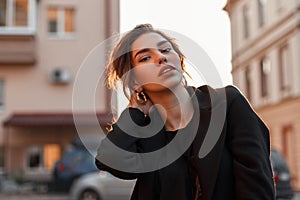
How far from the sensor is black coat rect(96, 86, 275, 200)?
1.03 metres

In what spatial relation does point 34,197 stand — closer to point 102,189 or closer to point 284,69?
point 102,189

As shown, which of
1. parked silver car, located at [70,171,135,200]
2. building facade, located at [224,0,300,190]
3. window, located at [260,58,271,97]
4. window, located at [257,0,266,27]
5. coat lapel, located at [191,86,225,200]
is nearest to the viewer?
coat lapel, located at [191,86,225,200]

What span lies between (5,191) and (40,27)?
17.1 feet

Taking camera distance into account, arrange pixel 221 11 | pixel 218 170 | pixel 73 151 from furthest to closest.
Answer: pixel 73 151 < pixel 221 11 < pixel 218 170

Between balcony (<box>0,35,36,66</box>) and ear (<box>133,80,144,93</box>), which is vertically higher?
balcony (<box>0,35,36,66</box>)

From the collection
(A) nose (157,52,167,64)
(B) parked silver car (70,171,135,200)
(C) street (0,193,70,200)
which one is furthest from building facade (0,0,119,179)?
(A) nose (157,52,167,64)

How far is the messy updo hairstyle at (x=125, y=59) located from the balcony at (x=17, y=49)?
15.0m

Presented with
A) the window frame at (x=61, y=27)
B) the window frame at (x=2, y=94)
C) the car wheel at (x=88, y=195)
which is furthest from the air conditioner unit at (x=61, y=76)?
the car wheel at (x=88, y=195)

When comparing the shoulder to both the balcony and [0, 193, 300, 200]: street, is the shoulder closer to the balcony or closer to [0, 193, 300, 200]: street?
[0, 193, 300, 200]: street

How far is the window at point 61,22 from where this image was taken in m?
16.3

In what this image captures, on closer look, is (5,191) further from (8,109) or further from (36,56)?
(36,56)

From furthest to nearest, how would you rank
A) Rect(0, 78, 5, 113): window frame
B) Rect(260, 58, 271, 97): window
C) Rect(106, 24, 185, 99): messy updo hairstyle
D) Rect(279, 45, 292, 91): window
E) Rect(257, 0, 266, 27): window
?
Rect(257, 0, 266, 27): window
Rect(260, 58, 271, 97): window
Rect(0, 78, 5, 113): window frame
Rect(279, 45, 292, 91): window
Rect(106, 24, 185, 99): messy updo hairstyle

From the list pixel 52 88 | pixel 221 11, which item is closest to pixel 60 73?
pixel 52 88

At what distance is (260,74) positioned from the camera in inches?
659
